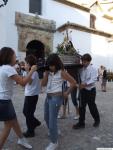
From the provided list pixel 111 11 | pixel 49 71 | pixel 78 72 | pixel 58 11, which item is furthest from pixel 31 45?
pixel 49 71

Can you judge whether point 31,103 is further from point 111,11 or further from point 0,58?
point 111,11

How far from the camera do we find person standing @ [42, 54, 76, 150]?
6164mm

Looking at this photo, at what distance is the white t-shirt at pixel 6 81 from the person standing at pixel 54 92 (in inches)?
28.8

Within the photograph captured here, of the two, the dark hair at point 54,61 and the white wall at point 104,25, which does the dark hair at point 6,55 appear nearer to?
the dark hair at point 54,61

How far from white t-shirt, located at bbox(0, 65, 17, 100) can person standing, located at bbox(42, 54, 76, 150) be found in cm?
73

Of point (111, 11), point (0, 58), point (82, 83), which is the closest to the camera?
point (0, 58)

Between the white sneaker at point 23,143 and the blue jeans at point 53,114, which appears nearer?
the blue jeans at point 53,114

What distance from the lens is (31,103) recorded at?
7.19 meters

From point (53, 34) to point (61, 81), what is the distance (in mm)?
19998

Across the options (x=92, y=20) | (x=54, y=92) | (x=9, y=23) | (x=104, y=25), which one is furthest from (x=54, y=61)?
(x=104, y=25)

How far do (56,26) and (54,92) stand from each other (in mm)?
20346

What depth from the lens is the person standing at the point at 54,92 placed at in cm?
616

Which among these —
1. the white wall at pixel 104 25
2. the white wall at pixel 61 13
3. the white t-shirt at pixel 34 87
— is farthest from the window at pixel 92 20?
the white t-shirt at pixel 34 87

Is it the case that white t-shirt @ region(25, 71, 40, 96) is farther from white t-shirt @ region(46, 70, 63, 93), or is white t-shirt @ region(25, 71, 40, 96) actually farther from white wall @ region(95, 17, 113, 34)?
white wall @ region(95, 17, 113, 34)
